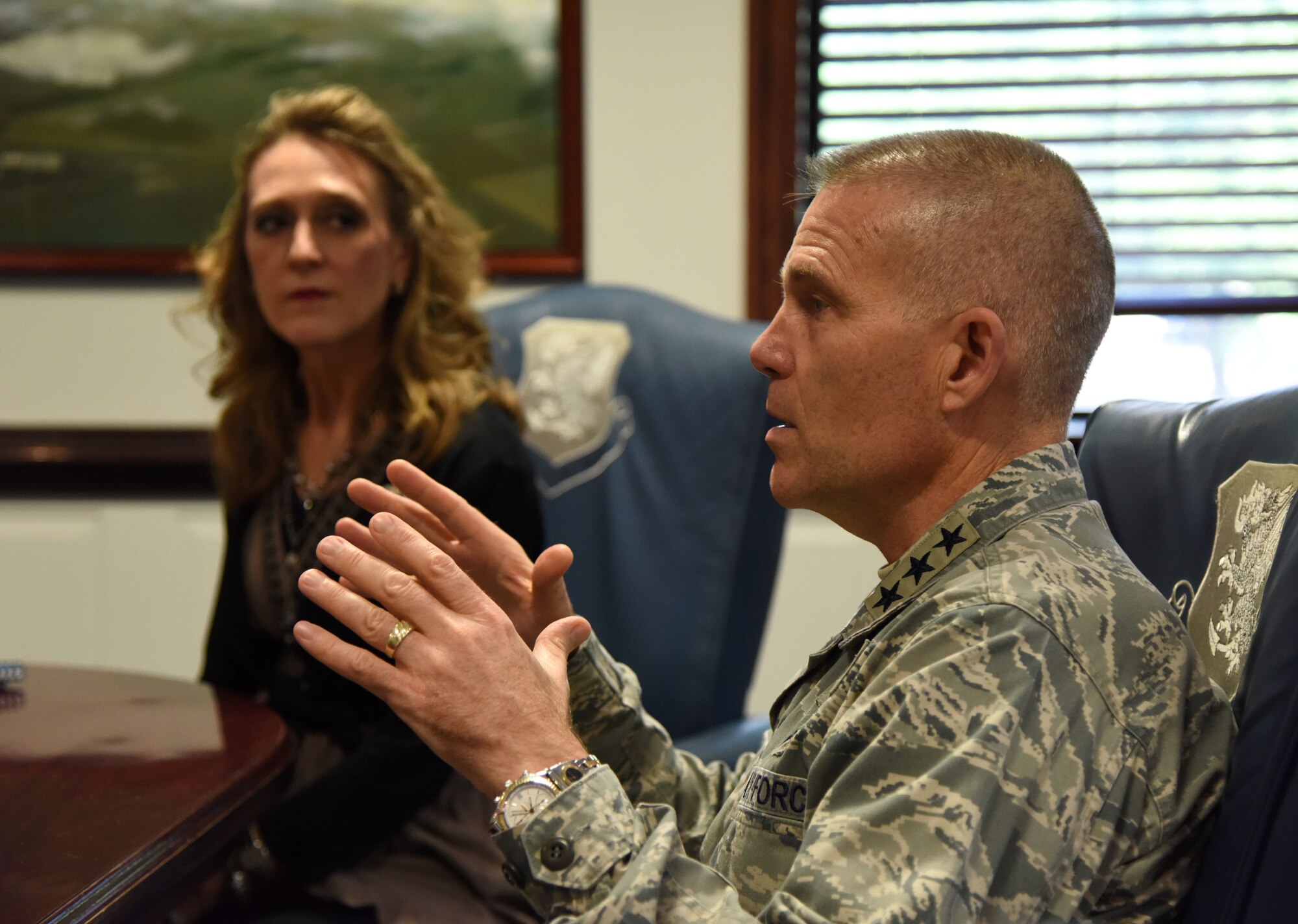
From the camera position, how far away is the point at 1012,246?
0.95 metres

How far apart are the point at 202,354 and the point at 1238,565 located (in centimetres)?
225

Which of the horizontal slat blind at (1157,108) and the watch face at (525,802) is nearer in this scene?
the watch face at (525,802)

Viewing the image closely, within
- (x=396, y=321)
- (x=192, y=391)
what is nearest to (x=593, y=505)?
(x=396, y=321)

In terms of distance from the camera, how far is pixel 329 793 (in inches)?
61.2

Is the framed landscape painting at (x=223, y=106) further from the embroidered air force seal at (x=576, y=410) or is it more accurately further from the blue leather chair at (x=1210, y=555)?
the blue leather chair at (x=1210, y=555)

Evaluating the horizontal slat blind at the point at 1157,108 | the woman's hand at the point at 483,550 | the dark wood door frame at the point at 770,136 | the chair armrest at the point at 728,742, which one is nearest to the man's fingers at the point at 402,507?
the woman's hand at the point at 483,550

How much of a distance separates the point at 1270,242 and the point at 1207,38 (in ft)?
1.40

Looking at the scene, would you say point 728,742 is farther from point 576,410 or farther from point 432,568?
point 432,568

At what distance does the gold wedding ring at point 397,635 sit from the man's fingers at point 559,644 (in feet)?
0.34

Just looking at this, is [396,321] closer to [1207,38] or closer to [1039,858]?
[1039,858]

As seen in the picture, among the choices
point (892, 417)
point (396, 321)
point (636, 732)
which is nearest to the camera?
point (892, 417)

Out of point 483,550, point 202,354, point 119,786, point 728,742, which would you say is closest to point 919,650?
point 483,550

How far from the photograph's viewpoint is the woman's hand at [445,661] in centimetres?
87

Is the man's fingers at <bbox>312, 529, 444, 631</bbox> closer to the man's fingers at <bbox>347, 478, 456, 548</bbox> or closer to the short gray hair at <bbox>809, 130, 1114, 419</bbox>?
the man's fingers at <bbox>347, 478, 456, 548</bbox>
